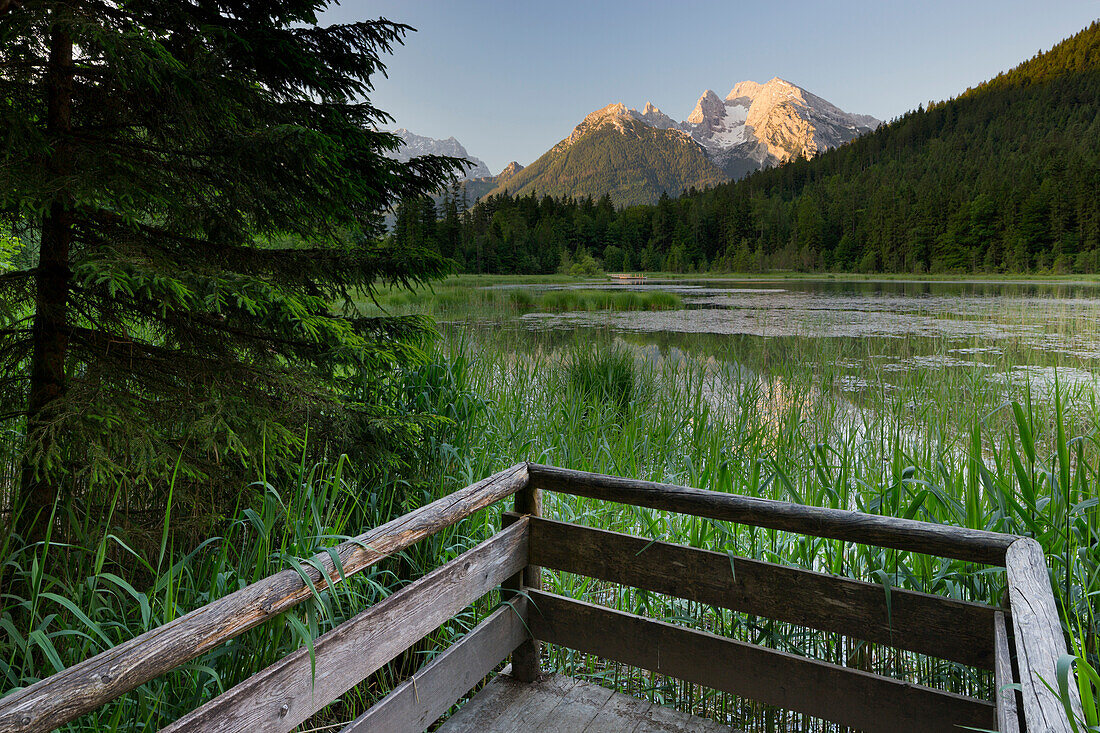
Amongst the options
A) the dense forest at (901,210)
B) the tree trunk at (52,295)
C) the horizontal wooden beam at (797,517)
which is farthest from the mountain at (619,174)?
the horizontal wooden beam at (797,517)

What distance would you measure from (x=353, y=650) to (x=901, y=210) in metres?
44.5

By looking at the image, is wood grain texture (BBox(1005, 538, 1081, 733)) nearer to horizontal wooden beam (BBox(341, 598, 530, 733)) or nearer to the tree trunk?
horizontal wooden beam (BBox(341, 598, 530, 733))

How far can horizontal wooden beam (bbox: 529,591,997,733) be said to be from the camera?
1576mm

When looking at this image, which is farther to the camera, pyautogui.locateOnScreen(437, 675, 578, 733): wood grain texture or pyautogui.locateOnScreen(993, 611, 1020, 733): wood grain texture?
pyautogui.locateOnScreen(437, 675, 578, 733): wood grain texture

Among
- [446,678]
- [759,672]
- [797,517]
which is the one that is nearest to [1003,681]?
[797,517]

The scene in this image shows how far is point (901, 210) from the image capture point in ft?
124

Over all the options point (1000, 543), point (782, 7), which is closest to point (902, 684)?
point (1000, 543)

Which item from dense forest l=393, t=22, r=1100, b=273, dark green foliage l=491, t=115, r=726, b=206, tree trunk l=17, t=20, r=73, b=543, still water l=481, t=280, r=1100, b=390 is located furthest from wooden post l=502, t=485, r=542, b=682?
dark green foliage l=491, t=115, r=726, b=206

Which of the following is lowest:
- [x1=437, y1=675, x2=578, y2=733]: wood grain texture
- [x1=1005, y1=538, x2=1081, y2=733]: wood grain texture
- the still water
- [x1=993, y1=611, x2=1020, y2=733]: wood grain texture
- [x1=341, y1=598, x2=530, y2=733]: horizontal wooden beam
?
[x1=437, y1=675, x2=578, y2=733]: wood grain texture

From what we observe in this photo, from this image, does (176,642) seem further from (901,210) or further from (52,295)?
(901,210)

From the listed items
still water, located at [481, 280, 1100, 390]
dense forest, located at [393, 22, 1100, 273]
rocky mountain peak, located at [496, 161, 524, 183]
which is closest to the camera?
still water, located at [481, 280, 1100, 390]

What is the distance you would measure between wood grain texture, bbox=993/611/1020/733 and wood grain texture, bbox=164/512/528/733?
A: 1318 millimetres

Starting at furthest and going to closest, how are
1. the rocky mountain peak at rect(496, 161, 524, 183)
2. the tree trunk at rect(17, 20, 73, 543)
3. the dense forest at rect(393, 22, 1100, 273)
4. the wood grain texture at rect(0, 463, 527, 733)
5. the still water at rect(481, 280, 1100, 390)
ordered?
the rocky mountain peak at rect(496, 161, 524, 183) < the dense forest at rect(393, 22, 1100, 273) < the still water at rect(481, 280, 1100, 390) < the tree trunk at rect(17, 20, 73, 543) < the wood grain texture at rect(0, 463, 527, 733)

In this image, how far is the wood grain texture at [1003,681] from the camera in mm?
1106
